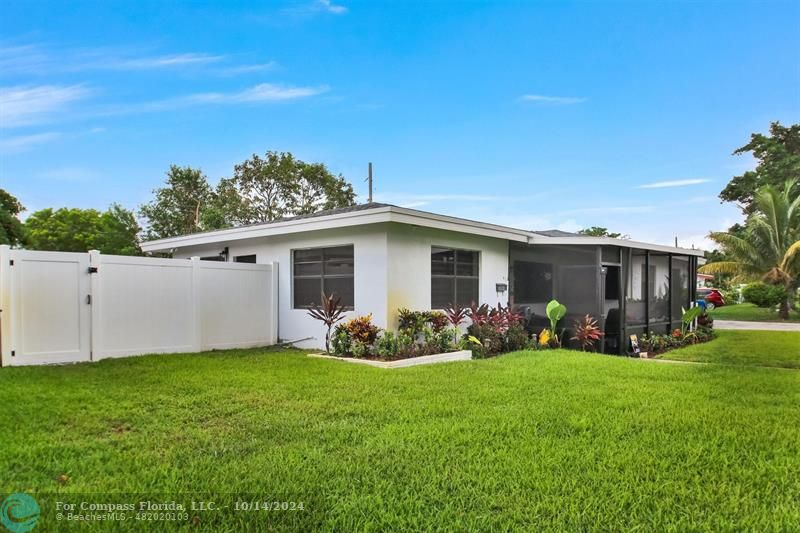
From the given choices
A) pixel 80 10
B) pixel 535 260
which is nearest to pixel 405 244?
pixel 535 260

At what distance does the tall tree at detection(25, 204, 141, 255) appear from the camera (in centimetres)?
2766

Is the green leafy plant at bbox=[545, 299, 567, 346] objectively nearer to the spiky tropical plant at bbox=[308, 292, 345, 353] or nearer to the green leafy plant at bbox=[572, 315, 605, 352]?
the green leafy plant at bbox=[572, 315, 605, 352]

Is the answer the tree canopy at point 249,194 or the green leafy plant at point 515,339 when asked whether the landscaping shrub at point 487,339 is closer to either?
the green leafy plant at point 515,339

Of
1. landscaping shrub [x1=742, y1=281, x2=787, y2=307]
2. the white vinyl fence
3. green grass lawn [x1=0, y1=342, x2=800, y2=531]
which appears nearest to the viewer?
green grass lawn [x1=0, y1=342, x2=800, y2=531]

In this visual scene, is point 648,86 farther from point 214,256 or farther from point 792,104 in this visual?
point 214,256

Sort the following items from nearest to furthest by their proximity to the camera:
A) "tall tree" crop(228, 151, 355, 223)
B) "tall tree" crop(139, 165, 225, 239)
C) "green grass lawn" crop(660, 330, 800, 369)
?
1. "green grass lawn" crop(660, 330, 800, 369)
2. "tall tree" crop(139, 165, 225, 239)
3. "tall tree" crop(228, 151, 355, 223)

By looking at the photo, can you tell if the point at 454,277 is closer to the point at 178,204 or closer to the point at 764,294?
the point at 764,294

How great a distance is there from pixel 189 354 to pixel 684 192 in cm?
1678

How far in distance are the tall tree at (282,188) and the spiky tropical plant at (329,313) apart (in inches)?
791

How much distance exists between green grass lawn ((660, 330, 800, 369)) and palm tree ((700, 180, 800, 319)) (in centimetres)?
839

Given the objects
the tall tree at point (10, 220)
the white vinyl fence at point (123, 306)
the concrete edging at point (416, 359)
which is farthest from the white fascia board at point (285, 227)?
the tall tree at point (10, 220)

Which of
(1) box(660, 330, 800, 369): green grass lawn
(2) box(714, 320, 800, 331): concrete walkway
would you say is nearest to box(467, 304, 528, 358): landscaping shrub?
(1) box(660, 330, 800, 369): green grass lawn

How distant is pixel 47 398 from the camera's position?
533 centimetres

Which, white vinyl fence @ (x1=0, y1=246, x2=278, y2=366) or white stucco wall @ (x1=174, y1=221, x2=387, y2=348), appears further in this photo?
white stucco wall @ (x1=174, y1=221, x2=387, y2=348)
